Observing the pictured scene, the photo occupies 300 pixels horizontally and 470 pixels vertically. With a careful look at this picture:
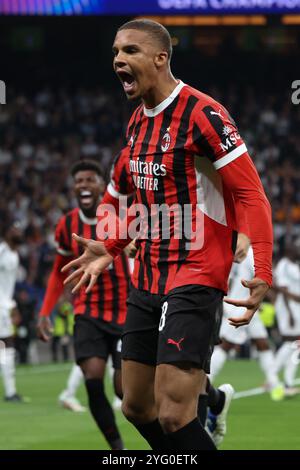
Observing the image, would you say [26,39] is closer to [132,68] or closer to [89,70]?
[89,70]

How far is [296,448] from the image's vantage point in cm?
859

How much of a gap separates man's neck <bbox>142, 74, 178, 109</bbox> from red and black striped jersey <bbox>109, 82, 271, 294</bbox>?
0.09ft

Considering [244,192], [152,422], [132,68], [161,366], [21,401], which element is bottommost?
[21,401]

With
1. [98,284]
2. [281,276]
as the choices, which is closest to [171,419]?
[98,284]

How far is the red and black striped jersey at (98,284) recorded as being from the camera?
838cm

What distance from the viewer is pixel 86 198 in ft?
28.6

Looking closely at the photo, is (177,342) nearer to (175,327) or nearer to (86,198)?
(175,327)

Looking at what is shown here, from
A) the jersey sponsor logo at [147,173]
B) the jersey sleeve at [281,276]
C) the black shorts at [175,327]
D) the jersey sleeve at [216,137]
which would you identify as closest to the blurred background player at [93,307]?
the black shorts at [175,327]

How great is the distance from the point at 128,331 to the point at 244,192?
1036mm

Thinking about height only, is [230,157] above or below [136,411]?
A: above

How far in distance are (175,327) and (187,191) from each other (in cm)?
72

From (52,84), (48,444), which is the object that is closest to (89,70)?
(52,84)

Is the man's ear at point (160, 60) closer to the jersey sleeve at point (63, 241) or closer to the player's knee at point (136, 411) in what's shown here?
the player's knee at point (136, 411)

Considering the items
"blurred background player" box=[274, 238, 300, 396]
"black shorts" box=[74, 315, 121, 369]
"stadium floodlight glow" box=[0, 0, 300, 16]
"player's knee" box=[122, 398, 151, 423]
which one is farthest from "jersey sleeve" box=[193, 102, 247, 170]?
"stadium floodlight glow" box=[0, 0, 300, 16]
